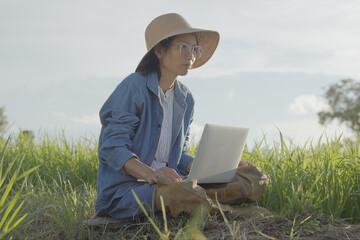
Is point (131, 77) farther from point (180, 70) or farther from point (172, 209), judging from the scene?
point (172, 209)

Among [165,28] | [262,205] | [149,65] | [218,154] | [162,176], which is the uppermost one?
[165,28]

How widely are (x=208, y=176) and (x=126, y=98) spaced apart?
82 centimetres

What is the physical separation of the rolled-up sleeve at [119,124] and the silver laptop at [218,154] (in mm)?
472

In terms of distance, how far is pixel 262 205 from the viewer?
386 cm

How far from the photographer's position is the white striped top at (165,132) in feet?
11.4

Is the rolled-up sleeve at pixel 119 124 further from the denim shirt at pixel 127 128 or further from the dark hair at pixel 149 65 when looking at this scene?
Result: the dark hair at pixel 149 65

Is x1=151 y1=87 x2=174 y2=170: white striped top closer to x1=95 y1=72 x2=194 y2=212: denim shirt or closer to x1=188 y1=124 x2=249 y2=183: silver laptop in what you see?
x1=95 y1=72 x2=194 y2=212: denim shirt

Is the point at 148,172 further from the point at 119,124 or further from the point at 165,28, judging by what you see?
the point at 165,28

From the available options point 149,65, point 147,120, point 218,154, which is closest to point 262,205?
point 218,154

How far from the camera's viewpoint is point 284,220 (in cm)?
299

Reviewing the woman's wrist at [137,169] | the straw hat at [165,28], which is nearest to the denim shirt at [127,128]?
the woman's wrist at [137,169]

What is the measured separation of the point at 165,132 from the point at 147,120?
21 cm

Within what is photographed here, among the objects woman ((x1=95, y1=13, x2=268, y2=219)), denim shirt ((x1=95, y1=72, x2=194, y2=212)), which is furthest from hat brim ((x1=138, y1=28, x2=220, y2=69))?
denim shirt ((x1=95, y1=72, x2=194, y2=212))

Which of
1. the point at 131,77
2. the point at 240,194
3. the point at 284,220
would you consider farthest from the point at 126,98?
the point at 284,220
